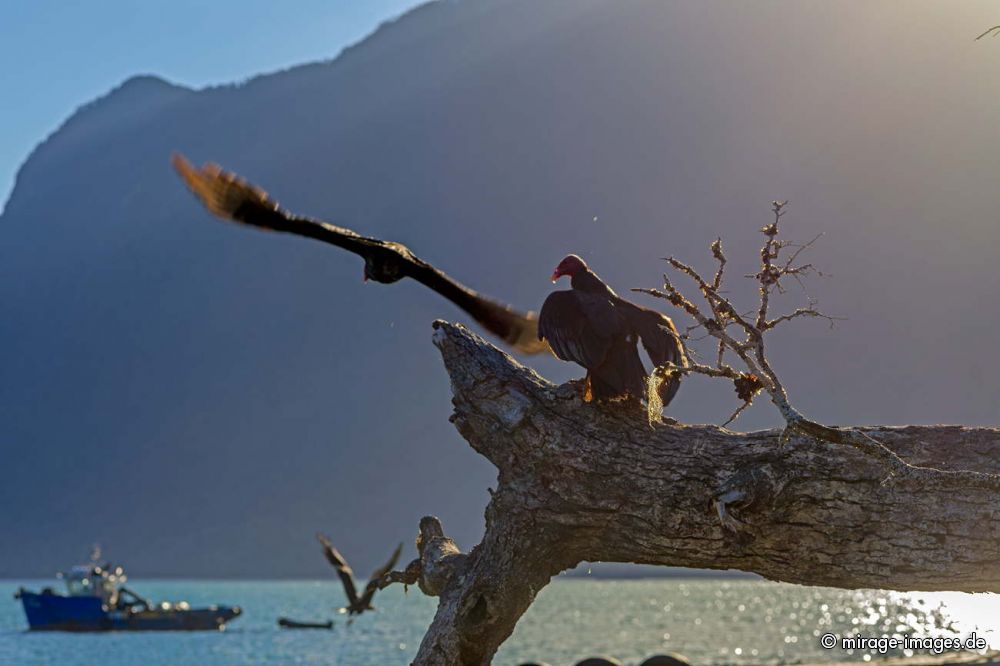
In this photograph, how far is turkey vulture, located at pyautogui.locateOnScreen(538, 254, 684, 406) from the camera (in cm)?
793

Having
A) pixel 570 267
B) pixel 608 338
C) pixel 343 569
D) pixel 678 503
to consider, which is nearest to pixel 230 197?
pixel 570 267

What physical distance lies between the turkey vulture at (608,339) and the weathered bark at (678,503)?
214 mm

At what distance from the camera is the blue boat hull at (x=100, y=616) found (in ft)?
247

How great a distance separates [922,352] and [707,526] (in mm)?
179786

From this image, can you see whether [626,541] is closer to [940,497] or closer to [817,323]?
[940,497]

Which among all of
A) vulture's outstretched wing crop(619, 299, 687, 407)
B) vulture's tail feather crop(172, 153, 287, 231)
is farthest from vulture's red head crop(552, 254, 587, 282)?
vulture's tail feather crop(172, 153, 287, 231)

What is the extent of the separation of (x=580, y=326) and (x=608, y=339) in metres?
0.28

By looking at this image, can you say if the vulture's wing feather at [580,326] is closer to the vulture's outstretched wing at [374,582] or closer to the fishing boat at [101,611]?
the vulture's outstretched wing at [374,582]

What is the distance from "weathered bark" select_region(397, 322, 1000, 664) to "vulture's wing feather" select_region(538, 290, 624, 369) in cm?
33

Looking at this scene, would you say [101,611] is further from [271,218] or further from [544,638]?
[271,218]

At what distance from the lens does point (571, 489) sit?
26.2ft

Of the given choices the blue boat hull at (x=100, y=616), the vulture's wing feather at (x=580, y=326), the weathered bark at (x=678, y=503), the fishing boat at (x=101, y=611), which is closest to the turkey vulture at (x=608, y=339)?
the vulture's wing feather at (x=580, y=326)

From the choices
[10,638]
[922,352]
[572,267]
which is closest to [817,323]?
[922,352]

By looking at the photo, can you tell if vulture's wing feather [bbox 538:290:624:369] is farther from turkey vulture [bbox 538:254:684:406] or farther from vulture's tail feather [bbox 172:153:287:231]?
vulture's tail feather [bbox 172:153:287:231]
